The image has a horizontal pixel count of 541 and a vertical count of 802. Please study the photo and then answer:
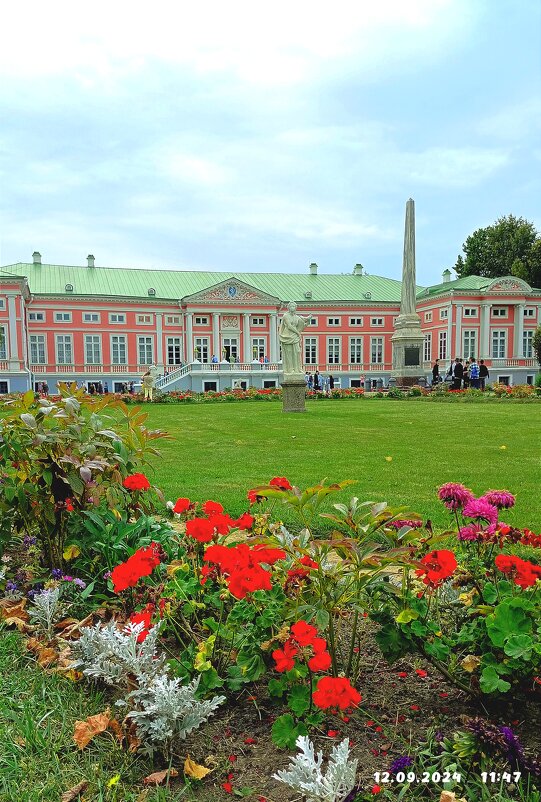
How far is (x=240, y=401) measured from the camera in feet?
86.3

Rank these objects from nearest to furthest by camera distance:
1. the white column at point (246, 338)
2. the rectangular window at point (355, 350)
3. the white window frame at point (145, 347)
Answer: the white window frame at point (145, 347) → the white column at point (246, 338) → the rectangular window at point (355, 350)

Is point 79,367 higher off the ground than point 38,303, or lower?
lower

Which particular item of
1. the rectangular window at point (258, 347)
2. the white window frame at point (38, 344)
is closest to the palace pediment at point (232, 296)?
the rectangular window at point (258, 347)

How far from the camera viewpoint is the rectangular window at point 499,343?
43625mm

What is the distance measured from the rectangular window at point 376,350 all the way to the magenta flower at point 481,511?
45.6 metres

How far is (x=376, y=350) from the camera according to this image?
4775 cm

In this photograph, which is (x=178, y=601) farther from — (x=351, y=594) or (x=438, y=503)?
(x=438, y=503)

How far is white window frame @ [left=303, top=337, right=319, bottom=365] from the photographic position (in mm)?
46500

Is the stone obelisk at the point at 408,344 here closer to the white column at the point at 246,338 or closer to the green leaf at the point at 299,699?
the white column at the point at 246,338

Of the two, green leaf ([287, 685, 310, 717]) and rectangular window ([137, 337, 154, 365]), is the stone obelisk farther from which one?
green leaf ([287, 685, 310, 717])

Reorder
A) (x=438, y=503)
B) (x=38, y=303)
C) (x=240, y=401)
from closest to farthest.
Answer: (x=438, y=503) < (x=240, y=401) < (x=38, y=303)

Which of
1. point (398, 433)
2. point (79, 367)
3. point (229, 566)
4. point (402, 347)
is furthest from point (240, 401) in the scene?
point (229, 566)

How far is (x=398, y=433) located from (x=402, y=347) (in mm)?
17539

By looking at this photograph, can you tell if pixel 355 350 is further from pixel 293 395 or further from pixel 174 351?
pixel 293 395
